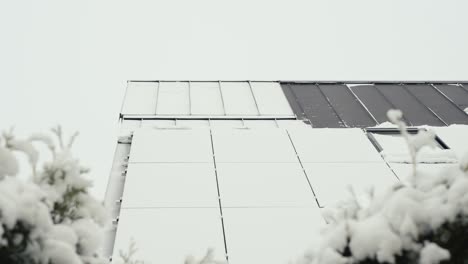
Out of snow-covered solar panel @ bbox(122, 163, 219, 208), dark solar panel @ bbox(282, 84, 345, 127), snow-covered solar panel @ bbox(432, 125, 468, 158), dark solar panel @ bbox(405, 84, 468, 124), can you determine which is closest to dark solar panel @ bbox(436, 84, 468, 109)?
dark solar panel @ bbox(405, 84, 468, 124)

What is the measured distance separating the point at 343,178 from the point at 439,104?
608 centimetres

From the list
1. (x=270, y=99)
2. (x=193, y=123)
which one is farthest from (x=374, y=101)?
(x=193, y=123)

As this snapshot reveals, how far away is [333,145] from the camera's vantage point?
8.14 m

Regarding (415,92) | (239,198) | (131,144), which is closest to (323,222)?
(239,198)

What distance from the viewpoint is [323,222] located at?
600cm

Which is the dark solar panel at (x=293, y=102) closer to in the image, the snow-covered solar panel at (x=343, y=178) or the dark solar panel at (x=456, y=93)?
the snow-covered solar panel at (x=343, y=178)

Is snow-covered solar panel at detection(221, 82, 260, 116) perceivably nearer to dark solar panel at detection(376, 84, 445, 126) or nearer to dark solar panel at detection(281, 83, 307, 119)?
dark solar panel at detection(281, 83, 307, 119)

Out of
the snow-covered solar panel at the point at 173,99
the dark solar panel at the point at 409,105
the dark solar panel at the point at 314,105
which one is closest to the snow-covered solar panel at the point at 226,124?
the snow-covered solar panel at the point at 173,99

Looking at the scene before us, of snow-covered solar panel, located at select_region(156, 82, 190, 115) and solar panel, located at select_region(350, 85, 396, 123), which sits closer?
snow-covered solar panel, located at select_region(156, 82, 190, 115)

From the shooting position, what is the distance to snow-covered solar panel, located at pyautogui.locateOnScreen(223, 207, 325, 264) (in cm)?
535

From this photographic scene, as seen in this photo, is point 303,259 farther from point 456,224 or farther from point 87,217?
point 87,217

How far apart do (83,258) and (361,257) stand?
1210mm

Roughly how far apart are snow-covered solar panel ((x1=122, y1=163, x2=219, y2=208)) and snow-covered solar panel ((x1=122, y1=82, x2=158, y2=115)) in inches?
121

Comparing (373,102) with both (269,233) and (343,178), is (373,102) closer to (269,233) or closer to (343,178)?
(343,178)
